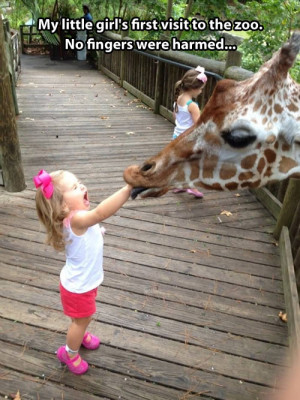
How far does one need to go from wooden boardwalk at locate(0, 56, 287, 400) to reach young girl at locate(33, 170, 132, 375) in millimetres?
310

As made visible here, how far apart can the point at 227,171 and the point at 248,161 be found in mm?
117

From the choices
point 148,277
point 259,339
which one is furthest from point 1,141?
point 259,339

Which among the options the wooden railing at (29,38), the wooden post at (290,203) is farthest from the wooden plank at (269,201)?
the wooden railing at (29,38)

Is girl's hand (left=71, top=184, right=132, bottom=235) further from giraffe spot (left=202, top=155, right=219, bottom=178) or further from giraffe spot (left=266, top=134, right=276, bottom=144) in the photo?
giraffe spot (left=266, top=134, right=276, bottom=144)

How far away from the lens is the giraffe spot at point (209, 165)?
1.80 m

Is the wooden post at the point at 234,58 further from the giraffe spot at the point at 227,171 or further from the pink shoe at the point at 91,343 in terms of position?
the pink shoe at the point at 91,343

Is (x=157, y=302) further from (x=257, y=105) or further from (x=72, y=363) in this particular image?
(x=257, y=105)

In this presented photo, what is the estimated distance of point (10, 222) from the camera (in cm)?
376

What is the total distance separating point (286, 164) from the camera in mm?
1749

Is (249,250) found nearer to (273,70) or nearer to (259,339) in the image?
(259,339)

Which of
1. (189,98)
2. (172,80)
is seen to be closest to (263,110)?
(189,98)

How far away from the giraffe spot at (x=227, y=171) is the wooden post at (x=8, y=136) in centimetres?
300

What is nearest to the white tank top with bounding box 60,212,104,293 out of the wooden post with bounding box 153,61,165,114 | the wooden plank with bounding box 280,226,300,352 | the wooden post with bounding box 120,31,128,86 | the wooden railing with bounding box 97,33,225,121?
the wooden plank with bounding box 280,226,300,352

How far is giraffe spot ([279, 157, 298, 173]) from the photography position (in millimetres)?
1735
